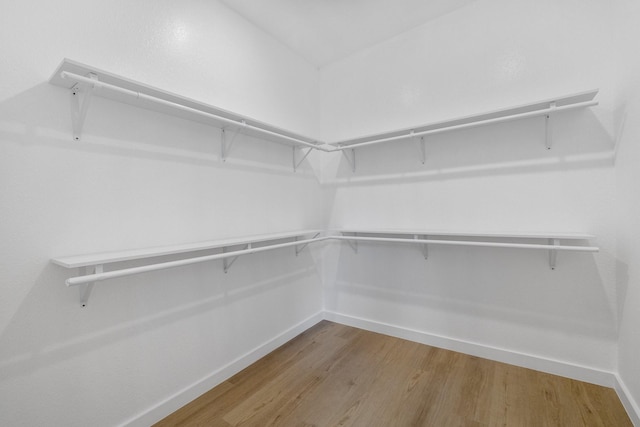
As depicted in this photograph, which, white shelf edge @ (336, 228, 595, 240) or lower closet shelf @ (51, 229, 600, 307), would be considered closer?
lower closet shelf @ (51, 229, 600, 307)

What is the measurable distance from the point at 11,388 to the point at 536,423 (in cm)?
230

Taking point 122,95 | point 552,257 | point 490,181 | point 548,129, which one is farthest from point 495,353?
point 122,95

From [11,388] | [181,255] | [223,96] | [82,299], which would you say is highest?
[223,96]

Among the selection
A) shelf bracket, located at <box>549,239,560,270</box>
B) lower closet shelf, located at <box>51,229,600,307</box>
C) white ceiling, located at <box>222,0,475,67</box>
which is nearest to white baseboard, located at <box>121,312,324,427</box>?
lower closet shelf, located at <box>51,229,600,307</box>

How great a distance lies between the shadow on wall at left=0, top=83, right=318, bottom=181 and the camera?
111 centimetres

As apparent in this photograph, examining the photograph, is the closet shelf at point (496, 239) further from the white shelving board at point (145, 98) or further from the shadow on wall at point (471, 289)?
Answer: the white shelving board at point (145, 98)

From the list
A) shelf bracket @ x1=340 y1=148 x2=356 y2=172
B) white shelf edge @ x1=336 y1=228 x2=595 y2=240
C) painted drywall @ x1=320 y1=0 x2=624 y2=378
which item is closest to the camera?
white shelf edge @ x1=336 y1=228 x2=595 y2=240

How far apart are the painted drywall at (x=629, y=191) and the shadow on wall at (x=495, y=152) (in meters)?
0.13

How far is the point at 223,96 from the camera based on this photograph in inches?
74.2

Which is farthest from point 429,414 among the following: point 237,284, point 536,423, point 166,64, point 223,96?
point 166,64

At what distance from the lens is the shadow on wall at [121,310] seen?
43.2 inches

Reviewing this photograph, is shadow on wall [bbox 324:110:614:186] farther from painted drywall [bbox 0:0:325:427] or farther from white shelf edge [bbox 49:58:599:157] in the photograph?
painted drywall [bbox 0:0:325:427]

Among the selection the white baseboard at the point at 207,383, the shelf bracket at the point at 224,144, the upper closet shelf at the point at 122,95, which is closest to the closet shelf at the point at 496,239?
the white baseboard at the point at 207,383

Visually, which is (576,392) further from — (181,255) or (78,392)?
(78,392)
